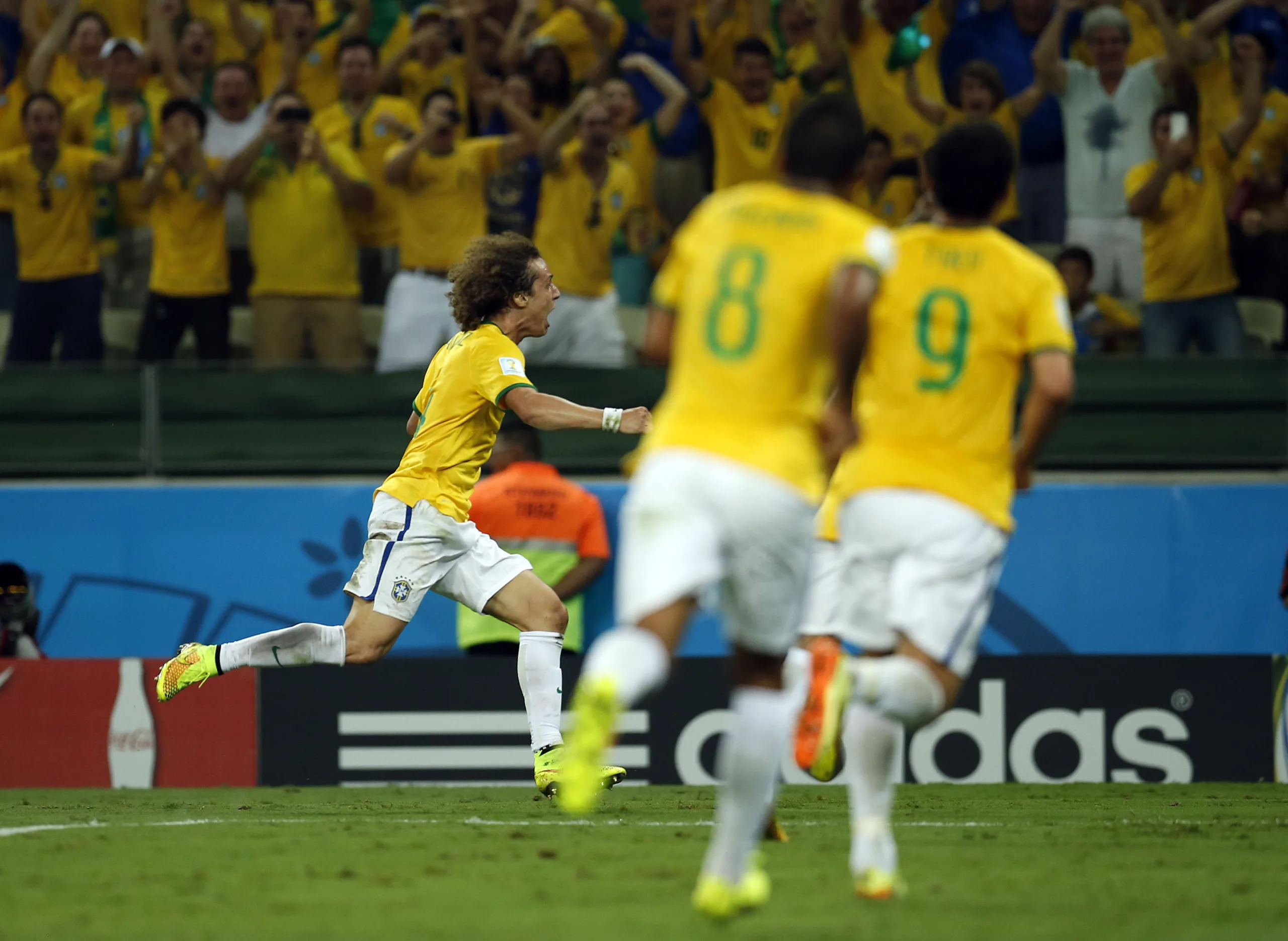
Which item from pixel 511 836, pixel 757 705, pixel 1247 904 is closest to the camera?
pixel 757 705

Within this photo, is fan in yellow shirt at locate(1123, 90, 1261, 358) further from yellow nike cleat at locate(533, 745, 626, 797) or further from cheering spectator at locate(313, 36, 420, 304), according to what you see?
yellow nike cleat at locate(533, 745, 626, 797)

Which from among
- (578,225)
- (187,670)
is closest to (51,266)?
(578,225)

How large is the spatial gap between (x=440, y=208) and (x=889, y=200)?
10.0 feet

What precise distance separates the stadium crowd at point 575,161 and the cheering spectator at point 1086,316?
0.07 feet

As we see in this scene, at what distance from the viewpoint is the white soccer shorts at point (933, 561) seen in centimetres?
506

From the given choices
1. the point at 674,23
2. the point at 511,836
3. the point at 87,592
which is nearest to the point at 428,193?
the point at 674,23

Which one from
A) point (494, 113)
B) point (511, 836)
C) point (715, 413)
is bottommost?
point (511, 836)

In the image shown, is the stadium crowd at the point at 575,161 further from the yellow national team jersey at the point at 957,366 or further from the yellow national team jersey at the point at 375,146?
the yellow national team jersey at the point at 957,366

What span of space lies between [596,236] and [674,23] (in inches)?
74.2

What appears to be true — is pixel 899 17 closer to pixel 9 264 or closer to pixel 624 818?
Result: pixel 9 264

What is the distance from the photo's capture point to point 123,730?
10648 mm

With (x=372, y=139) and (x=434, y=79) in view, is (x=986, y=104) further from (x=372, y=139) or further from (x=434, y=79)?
(x=372, y=139)

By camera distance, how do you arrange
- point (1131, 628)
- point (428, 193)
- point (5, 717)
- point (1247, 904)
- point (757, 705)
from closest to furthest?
point (757, 705) < point (1247, 904) < point (5, 717) < point (1131, 628) < point (428, 193)

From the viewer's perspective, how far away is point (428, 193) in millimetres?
12523
